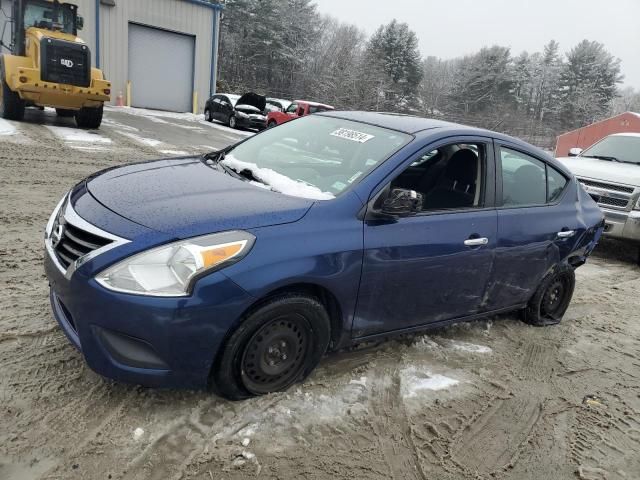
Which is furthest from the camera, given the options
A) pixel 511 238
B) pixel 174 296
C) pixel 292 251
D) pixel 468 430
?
pixel 511 238

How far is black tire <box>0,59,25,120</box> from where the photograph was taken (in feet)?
40.9

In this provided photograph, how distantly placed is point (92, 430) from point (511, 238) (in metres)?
2.96

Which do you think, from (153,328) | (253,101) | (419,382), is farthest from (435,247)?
(253,101)

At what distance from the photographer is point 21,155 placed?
897 centimetres

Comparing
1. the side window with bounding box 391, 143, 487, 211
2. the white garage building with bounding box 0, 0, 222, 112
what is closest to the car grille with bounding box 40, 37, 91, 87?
the white garage building with bounding box 0, 0, 222, 112

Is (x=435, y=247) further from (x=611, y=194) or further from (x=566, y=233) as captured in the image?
(x=611, y=194)

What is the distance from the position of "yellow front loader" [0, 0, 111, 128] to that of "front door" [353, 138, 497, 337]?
38.1 feet

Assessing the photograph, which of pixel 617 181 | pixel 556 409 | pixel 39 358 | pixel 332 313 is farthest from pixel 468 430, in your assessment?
pixel 617 181

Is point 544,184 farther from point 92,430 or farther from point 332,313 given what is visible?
point 92,430

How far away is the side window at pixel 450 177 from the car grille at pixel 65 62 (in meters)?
11.6

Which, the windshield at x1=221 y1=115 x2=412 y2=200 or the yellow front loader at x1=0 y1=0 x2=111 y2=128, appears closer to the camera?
the windshield at x1=221 y1=115 x2=412 y2=200

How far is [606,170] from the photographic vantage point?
7578 millimetres

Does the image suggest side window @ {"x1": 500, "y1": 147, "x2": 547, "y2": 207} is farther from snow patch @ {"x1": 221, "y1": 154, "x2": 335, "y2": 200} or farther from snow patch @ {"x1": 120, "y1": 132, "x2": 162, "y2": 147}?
snow patch @ {"x1": 120, "y1": 132, "x2": 162, "y2": 147}

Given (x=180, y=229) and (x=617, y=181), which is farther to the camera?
(x=617, y=181)
